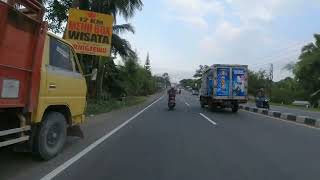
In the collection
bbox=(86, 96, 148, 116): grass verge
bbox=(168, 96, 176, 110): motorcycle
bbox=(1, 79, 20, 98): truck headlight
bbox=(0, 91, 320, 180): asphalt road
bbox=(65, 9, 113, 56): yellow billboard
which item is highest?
bbox=(65, 9, 113, 56): yellow billboard

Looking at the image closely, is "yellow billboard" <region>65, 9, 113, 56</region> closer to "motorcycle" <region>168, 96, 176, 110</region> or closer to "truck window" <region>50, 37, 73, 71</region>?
"motorcycle" <region>168, 96, 176, 110</region>

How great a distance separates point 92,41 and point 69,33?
112 cm

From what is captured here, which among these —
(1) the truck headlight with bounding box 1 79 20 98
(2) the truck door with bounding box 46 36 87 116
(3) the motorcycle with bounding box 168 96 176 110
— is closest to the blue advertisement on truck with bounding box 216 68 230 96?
(3) the motorcycle with bounding box 168 96 176 110

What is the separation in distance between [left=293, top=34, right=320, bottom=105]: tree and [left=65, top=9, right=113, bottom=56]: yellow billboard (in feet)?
183

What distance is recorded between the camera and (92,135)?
48.6 feet

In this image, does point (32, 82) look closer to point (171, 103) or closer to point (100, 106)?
point (100, 106)

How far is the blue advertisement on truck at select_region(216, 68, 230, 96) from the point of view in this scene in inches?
1180

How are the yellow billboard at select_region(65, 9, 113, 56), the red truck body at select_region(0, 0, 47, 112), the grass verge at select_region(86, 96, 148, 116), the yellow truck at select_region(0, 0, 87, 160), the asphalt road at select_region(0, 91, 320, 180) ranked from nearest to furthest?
1. the red truck body at select_region(0, 0, 47, 112)
2. the yellow truck at select_region(0, 0, 87, 160)
3. the asphalt road at select_region(0, 91, 320, 180)
4. the yellow billboard at select_region(65, 9, 113, 56)
5. the grass verge at select_region(86, 96, 148, 116)

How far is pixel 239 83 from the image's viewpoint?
30203mm

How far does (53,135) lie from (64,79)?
1188 millimetres

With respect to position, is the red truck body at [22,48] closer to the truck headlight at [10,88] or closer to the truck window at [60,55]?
the truck headlight at [10,88]

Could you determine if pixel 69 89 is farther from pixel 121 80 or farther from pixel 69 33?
pixel 121 80

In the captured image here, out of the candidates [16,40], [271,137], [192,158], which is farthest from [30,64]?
[271,137]

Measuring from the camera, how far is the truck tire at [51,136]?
9586 millimetres
